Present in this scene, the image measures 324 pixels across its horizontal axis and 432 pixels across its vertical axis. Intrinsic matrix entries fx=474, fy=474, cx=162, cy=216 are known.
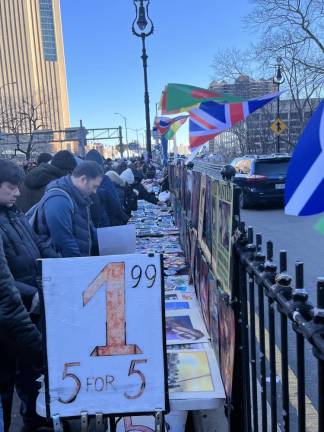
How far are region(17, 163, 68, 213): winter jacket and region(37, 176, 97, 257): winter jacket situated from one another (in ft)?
4.31

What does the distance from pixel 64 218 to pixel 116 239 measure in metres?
0.62

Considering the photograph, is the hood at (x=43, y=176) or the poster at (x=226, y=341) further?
the hood at (x=43, y=176)

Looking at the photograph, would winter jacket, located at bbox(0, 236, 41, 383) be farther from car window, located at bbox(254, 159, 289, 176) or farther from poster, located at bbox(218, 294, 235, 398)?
car window, located at bbox(254, 159, 289, 176)

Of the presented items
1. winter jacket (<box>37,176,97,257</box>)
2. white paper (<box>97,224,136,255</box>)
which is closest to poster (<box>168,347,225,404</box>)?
winter jacket (<box>37,176,97,257</box>)

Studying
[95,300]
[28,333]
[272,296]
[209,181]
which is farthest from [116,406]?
[209,181]

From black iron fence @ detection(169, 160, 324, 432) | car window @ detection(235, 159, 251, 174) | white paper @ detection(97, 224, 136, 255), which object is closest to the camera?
black iron fence @ detection(169, 160, 324, 432)

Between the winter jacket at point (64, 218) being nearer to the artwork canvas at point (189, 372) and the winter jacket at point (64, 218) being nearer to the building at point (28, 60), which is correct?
the artwork canvas at point (189, 372)

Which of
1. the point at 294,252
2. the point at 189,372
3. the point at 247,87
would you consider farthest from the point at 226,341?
the point at 247,87

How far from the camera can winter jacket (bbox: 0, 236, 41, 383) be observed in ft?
8.23

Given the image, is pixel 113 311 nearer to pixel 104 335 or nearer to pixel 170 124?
pixel 104 335

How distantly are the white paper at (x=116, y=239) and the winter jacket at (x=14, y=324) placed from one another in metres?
1.61

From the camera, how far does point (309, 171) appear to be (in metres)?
1.18

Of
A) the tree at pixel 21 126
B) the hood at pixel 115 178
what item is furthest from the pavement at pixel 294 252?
the tree at pixel 21 126

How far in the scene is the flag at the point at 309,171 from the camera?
116 centimetres
